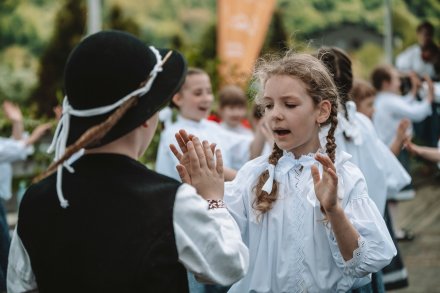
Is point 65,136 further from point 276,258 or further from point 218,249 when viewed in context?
point 276,258

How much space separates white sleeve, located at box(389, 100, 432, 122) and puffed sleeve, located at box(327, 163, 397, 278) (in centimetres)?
529

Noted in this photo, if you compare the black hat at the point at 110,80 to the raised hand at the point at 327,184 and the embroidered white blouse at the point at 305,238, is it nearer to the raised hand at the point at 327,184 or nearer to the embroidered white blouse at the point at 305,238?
the raised hand at the point at 327,184

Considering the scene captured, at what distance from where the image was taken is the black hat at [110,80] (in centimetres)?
193

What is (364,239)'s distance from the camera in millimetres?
2484

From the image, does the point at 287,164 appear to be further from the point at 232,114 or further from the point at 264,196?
the point at 232,114

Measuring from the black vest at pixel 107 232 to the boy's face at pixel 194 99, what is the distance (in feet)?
9.65

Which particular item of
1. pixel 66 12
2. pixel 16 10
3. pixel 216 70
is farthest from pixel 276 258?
pixel 16 10

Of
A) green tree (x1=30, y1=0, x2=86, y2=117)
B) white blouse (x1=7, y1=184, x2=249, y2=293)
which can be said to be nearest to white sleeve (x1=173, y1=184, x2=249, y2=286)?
white blouse (x1=7, y1=184, x2=249, y2=293)

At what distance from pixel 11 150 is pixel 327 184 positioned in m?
4.33

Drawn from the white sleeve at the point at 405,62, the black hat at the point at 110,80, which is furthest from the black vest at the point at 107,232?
the white sleeve at the point at 405,62

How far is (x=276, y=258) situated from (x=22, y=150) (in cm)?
401

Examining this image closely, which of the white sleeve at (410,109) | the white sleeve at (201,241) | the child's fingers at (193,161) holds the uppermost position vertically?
the child's fingers at (193,161)

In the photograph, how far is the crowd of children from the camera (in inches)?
75.2

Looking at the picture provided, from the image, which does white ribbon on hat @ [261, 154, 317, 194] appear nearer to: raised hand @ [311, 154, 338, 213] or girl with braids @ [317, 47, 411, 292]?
raised hand @ [311, 154, 338, 213]
